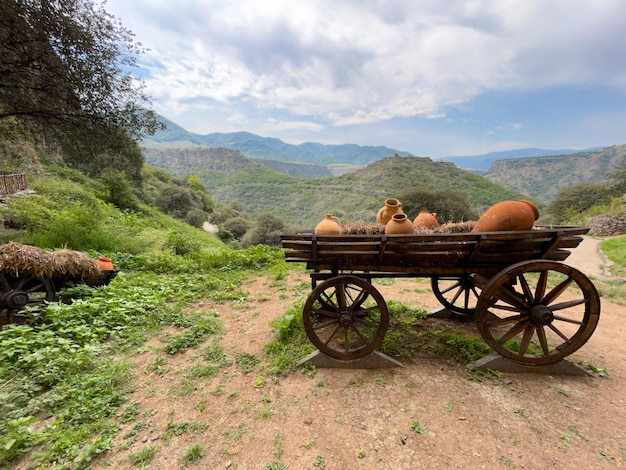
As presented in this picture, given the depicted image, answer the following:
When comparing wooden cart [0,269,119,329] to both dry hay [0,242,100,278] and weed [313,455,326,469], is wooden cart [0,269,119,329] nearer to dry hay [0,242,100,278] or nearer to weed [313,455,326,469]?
dry hay [0,242,100,278]

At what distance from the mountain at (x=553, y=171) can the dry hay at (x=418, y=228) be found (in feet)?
291

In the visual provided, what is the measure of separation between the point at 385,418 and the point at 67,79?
9.50m

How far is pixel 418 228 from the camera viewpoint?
11.8 feet

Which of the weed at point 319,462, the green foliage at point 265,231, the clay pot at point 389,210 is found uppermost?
the clay pot at point 389,210

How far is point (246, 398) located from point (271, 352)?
2.73ft

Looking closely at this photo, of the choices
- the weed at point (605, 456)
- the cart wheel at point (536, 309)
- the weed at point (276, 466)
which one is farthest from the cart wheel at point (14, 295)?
the weed at point (605, 456)

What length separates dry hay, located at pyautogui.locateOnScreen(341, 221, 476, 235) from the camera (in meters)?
3.42

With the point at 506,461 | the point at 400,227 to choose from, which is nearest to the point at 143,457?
the point at 506,461

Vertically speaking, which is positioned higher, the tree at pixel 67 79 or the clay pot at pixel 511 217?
the tree at pixel 67 79

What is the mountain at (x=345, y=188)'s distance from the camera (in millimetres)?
45125

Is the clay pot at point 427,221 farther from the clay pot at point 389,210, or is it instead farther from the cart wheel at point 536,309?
the cart wheel at point 536,309

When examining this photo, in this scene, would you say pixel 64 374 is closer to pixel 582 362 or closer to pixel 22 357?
pixel 22 357

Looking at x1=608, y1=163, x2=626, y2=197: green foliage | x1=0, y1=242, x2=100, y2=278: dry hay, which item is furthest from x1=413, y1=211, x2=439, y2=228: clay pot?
x1=608, y1=163, x2=626, y2=197: green foliage

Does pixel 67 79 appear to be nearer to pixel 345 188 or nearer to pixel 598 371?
pixel 598 371
